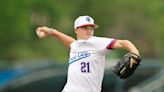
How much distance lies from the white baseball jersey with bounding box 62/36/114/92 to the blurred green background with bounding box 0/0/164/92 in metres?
8.12

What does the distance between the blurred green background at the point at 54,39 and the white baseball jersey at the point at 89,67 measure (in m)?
8.12

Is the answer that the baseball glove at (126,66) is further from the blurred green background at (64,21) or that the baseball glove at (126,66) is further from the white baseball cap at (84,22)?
the blurred green background at (64,21)

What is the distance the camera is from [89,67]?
11070 mm

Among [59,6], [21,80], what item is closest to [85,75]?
[21,80]

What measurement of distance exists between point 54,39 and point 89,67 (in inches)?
1037

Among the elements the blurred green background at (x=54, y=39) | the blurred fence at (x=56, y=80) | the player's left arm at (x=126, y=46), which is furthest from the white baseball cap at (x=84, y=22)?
the blurred fence at (x=56, y=80)

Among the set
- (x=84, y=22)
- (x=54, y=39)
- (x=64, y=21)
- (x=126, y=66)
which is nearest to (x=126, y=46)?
(x=126, y=66)

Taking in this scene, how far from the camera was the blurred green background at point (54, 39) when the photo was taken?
23.3 meters

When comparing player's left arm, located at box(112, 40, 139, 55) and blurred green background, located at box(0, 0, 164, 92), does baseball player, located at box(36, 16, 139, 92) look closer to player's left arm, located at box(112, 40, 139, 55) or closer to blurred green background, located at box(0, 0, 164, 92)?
player's left arm, located at box(112, 40, 139, 55)

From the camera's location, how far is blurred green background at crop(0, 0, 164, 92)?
23.3 metres

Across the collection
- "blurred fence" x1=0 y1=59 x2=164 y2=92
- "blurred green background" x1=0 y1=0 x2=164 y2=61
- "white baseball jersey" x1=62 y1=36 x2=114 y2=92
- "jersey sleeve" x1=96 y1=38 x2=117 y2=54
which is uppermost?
"jersey sleeve" x1=96 y1=38 x2=117 y2=54

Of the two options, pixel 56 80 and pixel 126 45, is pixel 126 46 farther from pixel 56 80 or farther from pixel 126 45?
pixel 56 80

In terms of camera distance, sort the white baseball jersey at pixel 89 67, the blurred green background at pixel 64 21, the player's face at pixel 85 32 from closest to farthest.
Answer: the white baseball jersey at pixel 89 67, the player's face at pixel 85 32, the blurred green background at pixel 64 21

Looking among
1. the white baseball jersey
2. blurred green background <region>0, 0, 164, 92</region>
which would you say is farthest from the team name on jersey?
blurred green background <region>0, 0, 164, 92</region>
